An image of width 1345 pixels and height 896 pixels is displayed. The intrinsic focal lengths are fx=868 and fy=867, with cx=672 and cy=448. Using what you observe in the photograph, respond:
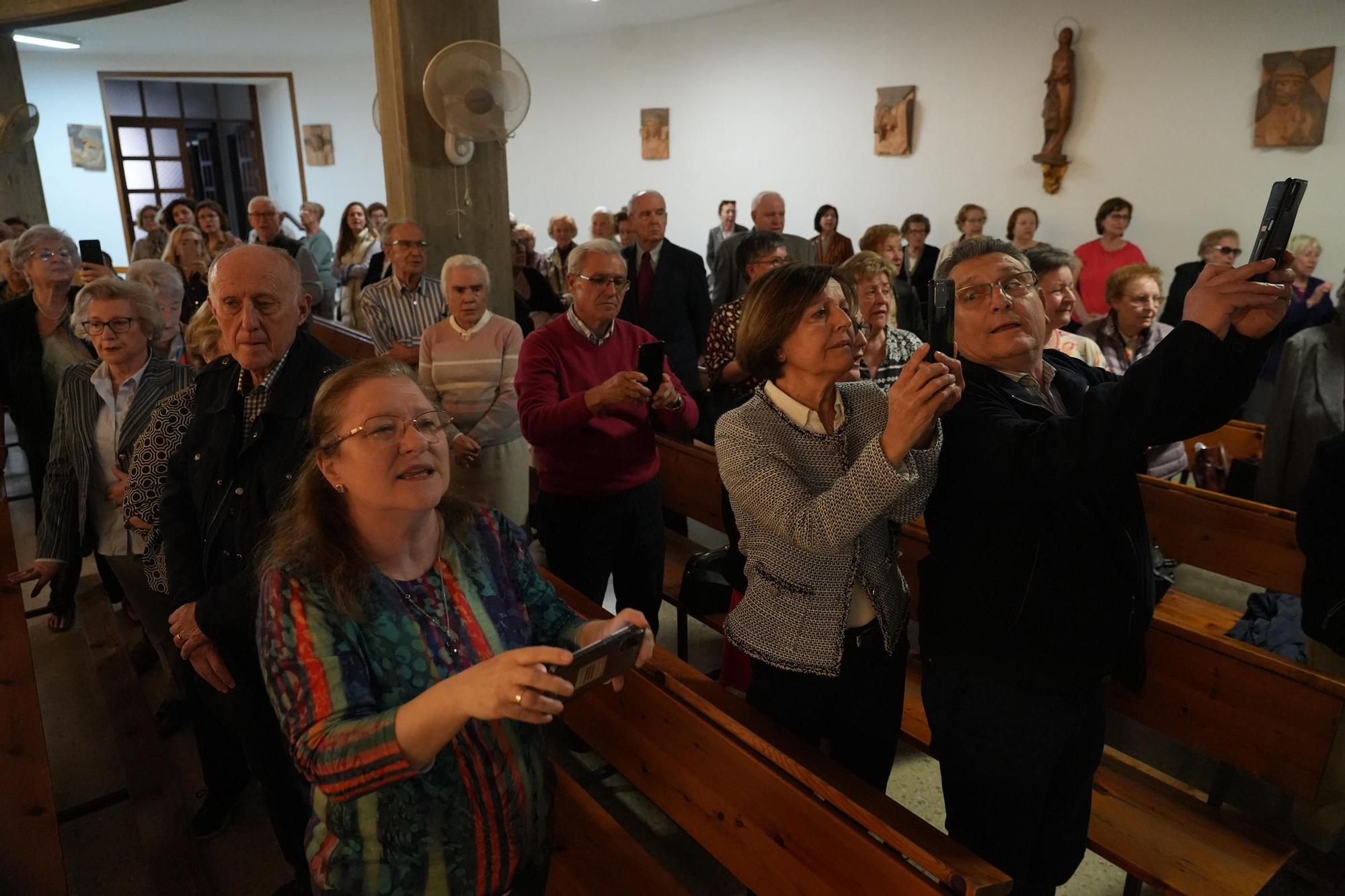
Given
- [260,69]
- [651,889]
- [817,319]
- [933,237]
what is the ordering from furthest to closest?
1. [260,69]
2. [933,237]
3. [651,889]
4. [817,319]

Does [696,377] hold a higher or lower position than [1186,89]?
lower

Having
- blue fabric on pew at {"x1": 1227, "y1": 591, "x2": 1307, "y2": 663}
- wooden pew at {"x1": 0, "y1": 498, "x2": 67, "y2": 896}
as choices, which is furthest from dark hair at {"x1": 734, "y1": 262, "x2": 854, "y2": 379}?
blue fabric on pew at {"x1": 1227, "y1": 591, "x2": 1307, "y2": 663}

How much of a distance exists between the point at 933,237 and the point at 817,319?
7.84 m

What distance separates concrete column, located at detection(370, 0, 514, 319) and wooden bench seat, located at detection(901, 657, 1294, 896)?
4666mm

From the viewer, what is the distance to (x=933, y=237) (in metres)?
9.09

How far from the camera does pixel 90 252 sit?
15.0 feet

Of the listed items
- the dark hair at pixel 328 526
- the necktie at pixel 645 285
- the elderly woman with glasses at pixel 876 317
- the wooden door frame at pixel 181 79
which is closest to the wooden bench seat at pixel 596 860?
the dark hair at pixel 328 526

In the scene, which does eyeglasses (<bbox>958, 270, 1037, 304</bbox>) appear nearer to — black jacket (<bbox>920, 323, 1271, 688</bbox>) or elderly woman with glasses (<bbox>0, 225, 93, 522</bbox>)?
black jacket (<bbox>920, 323, 1271, 688</bbox>)

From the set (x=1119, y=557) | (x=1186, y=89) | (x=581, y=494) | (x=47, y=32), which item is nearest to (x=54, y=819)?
(x=581, y=494)

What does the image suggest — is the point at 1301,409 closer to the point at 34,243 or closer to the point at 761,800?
the point at 761,800

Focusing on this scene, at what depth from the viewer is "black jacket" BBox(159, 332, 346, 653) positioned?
201 cm

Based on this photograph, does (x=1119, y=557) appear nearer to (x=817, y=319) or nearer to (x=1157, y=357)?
(x=1157, y=357)

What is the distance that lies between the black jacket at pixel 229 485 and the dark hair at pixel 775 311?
3.39 ft

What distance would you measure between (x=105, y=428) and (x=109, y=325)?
1.15 ft
